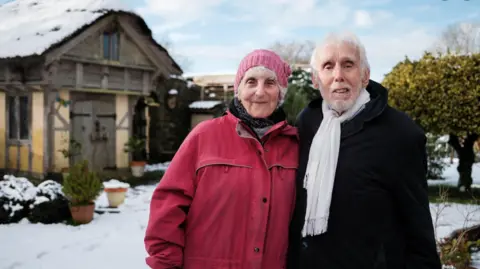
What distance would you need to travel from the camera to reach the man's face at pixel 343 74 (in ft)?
6.18

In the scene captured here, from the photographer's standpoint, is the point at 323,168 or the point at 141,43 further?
the point at 141,43

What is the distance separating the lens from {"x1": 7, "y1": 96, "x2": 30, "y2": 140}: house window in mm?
10633

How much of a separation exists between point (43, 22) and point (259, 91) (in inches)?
423

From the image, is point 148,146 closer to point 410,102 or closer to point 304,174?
point 410,102

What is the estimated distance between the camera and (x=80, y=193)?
6.68 metres

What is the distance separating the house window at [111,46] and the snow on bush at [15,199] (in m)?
5.22

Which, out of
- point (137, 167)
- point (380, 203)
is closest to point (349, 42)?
point (380, 203)

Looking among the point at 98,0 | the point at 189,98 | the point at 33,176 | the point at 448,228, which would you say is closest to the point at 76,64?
the point at 98,0

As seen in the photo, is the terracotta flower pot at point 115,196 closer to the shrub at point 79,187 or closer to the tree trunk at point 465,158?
the shrub at point 79,187

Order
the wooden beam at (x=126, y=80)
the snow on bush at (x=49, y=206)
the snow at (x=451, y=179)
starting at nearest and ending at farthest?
the snow on bush at (x=49, y=206), the wooden beam at (x=126, y=80), the snow at (x=451, y=179)

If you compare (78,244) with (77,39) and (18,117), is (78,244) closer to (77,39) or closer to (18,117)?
(77,39)

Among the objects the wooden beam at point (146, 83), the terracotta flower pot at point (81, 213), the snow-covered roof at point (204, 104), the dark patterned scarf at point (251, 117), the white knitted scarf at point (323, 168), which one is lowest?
the terracotta flower pot at point (81, 213)

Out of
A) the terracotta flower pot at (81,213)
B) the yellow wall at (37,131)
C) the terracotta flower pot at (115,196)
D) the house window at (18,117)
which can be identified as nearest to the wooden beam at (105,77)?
the yellow wall at (37,131)

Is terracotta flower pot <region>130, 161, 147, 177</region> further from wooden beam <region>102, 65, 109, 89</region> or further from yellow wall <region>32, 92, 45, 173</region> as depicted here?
yellow wall <region>32, 92, 45, 173</region>
